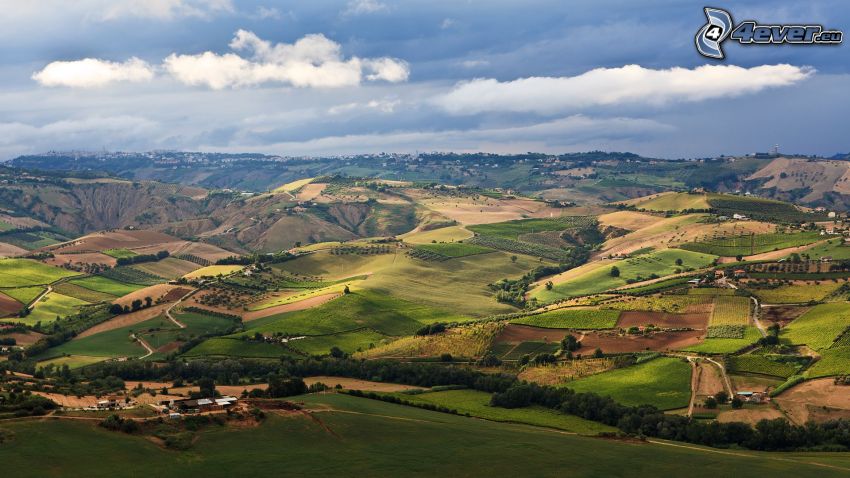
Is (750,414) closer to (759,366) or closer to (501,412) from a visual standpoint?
(759,366)

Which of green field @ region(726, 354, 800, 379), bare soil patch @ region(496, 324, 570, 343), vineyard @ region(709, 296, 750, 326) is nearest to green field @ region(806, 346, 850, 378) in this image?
green field @ region(726, 354, 800, 379)

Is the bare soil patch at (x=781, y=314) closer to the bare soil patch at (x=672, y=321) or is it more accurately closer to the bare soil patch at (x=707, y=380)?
the bare soil patch at (x=672, y=321)

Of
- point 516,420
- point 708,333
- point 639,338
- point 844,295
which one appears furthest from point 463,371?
point 844,295

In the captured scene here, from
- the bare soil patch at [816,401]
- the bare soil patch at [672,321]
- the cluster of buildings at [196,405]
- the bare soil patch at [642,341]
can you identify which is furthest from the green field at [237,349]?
the bare soil patch at [816,401]

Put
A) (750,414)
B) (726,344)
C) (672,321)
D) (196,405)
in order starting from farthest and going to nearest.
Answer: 1. (672,321)
2. (726,344)
3. (750,414)
4. (196,405)

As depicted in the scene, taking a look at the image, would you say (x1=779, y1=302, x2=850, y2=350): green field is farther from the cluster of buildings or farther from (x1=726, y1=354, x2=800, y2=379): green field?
the cluster of buildings

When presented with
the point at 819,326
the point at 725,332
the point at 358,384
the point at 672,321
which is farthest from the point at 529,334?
the point at 819,326
